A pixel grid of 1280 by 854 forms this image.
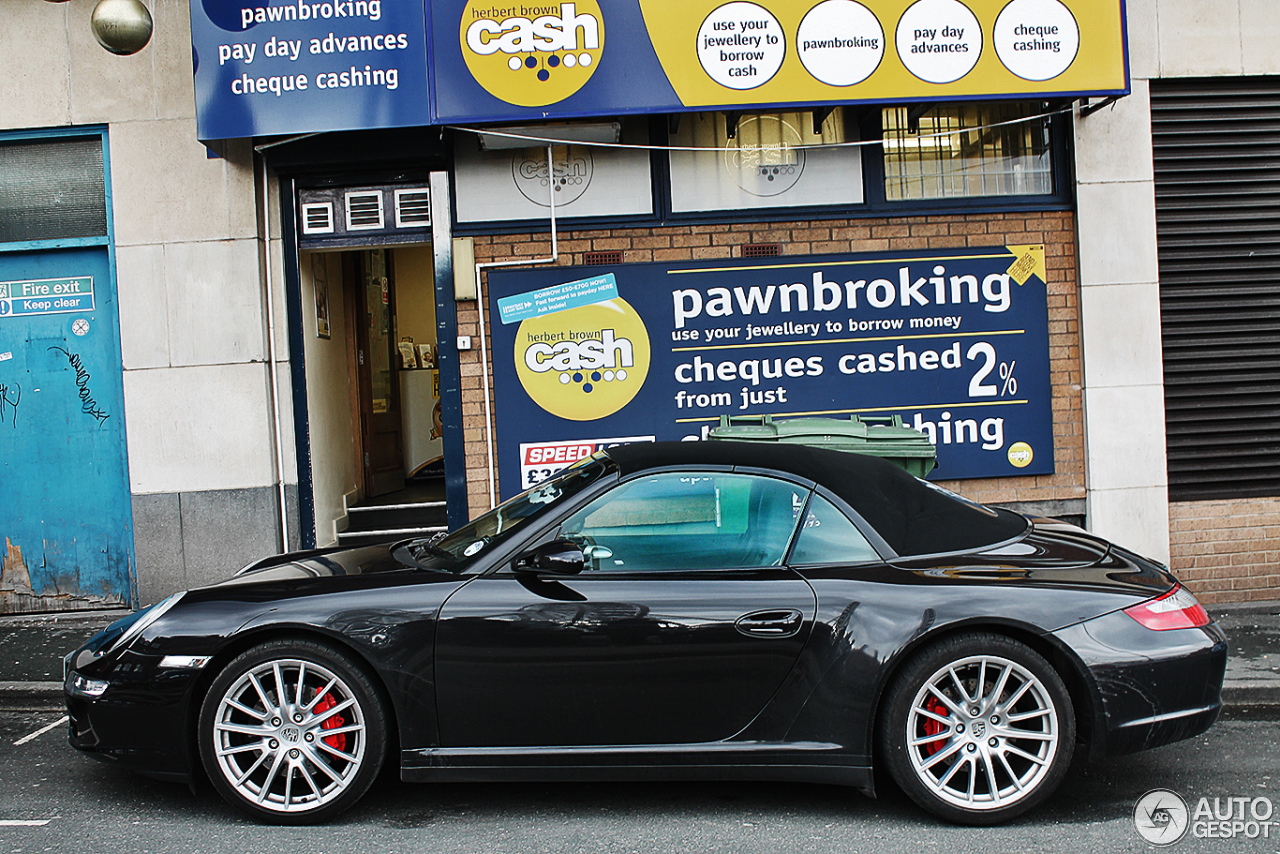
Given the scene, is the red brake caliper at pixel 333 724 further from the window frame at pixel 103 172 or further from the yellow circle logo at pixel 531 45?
the window frame at pixel 103 172

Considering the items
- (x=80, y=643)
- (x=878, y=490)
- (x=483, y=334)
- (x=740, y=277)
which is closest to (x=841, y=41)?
(x=740, y=277)

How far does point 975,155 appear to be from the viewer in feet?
24.4

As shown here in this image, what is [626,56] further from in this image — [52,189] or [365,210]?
[52,189]

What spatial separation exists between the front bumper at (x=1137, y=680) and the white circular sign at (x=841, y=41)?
174 inches

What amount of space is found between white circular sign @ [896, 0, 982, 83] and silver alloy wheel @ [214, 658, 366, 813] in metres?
5.49

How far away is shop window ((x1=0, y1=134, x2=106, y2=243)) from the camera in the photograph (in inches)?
289

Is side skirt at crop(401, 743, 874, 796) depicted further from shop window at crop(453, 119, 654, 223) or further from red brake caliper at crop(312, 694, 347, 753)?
shop window at crop(453, 119, 654, 223)

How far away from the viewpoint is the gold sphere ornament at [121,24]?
19.7 feet

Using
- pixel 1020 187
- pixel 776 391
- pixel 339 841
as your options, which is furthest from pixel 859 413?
pixel 339 841

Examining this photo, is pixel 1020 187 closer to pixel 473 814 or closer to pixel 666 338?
pixel 666 338

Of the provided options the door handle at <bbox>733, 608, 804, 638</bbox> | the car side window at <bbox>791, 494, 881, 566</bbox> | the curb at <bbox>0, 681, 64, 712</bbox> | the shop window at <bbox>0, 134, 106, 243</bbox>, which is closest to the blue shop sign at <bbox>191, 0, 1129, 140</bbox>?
the shop window at <bbox>0, 134, 106, 243</bbox>

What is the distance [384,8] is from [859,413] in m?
4.39

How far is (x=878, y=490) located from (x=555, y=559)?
1.36 meters

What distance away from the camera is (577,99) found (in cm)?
675
